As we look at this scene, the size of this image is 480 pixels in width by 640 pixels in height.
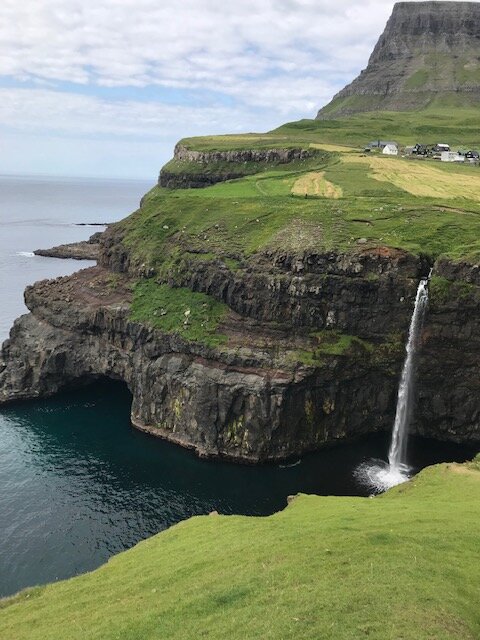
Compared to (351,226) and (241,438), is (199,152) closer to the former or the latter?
(351,226)

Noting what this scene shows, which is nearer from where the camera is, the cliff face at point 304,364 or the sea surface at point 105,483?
the sea surface at point 105,483

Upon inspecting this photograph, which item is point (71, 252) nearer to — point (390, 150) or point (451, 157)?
point (390, 150)

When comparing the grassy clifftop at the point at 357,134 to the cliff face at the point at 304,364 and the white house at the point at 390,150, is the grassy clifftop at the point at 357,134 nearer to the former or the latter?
the white house at the point at 390,150

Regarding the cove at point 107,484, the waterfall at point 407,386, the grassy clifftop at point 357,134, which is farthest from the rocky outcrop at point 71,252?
the waterfall at point 407,386

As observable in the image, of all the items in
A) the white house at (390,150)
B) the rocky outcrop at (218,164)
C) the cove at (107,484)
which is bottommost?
the cove at (107,484)

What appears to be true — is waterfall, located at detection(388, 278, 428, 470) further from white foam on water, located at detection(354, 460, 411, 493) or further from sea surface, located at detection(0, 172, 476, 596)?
white foam on water, located at detection(354, 460, 411, 493)

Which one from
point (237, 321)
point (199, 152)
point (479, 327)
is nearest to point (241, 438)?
point (237, 321)

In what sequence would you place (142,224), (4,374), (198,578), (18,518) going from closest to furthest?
(198,578) → (18,518) → (4,374) → (142,224)
